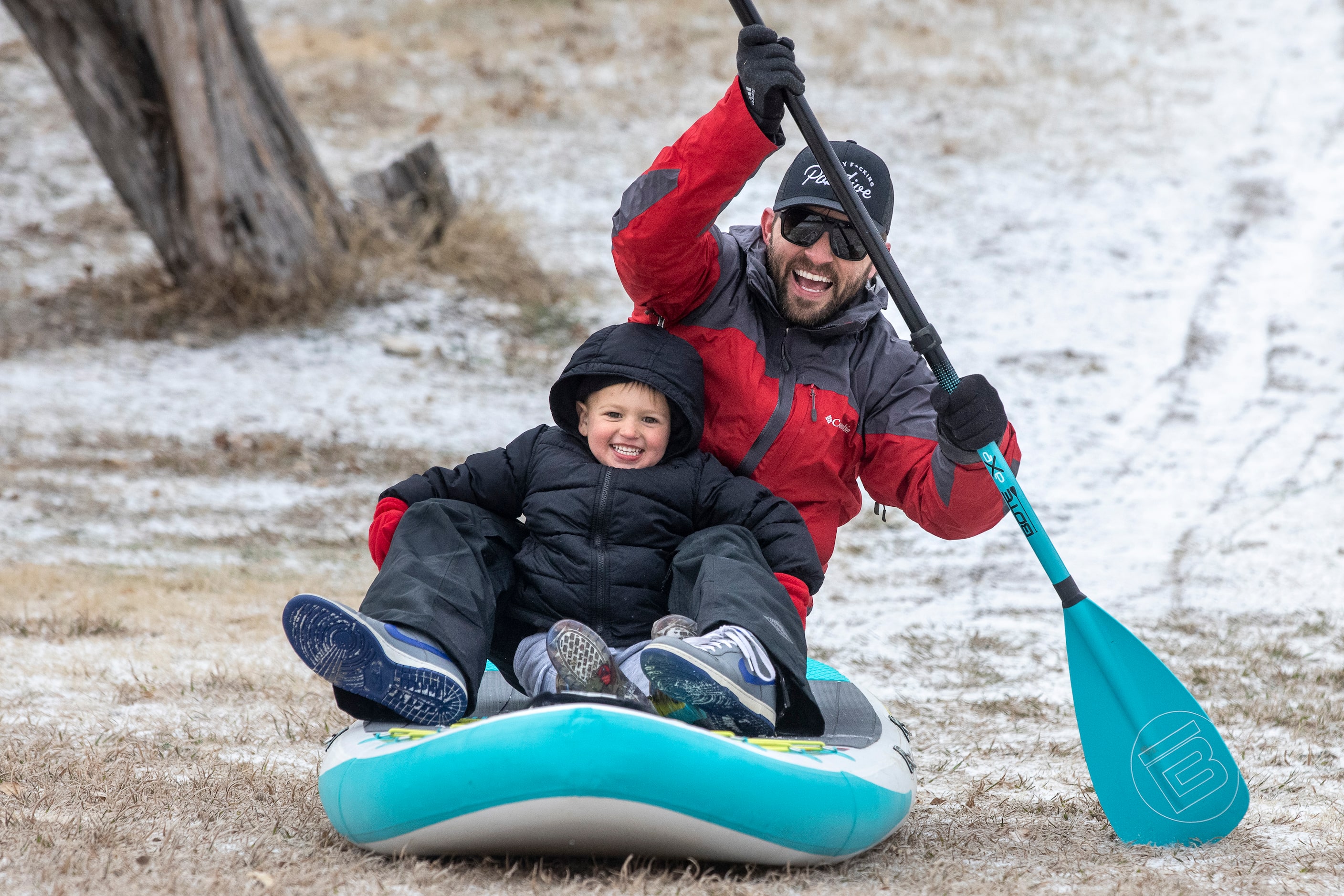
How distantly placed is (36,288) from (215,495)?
3690 millimetres

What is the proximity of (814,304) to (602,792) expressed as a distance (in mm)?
1578

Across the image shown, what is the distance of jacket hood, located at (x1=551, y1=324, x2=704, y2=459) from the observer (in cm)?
310

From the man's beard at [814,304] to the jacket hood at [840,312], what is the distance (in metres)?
0.02

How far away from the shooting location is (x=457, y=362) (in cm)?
866

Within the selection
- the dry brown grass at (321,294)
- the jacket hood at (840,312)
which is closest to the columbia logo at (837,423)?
the jacket hood at (840,312)

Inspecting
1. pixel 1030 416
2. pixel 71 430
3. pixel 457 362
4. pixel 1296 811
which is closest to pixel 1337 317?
pixel 1030 416

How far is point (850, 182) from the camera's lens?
126 inches

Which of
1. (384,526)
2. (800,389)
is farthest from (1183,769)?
(384,526)

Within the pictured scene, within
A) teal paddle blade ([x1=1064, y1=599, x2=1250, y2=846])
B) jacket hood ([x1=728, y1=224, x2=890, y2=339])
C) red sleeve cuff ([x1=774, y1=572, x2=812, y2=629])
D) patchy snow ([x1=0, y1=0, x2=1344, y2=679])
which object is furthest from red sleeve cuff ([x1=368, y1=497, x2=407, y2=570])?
patchy snow ([x1=0, y1=0, x2=1344, y2=679])

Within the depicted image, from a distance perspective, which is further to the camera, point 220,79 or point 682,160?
point 220,79

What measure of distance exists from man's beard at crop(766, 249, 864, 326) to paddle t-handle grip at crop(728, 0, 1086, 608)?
191 millimetres

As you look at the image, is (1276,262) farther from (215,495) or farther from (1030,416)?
(215,495)

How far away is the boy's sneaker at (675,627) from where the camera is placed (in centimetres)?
266

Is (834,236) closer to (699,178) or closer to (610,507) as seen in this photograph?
(699,178)
